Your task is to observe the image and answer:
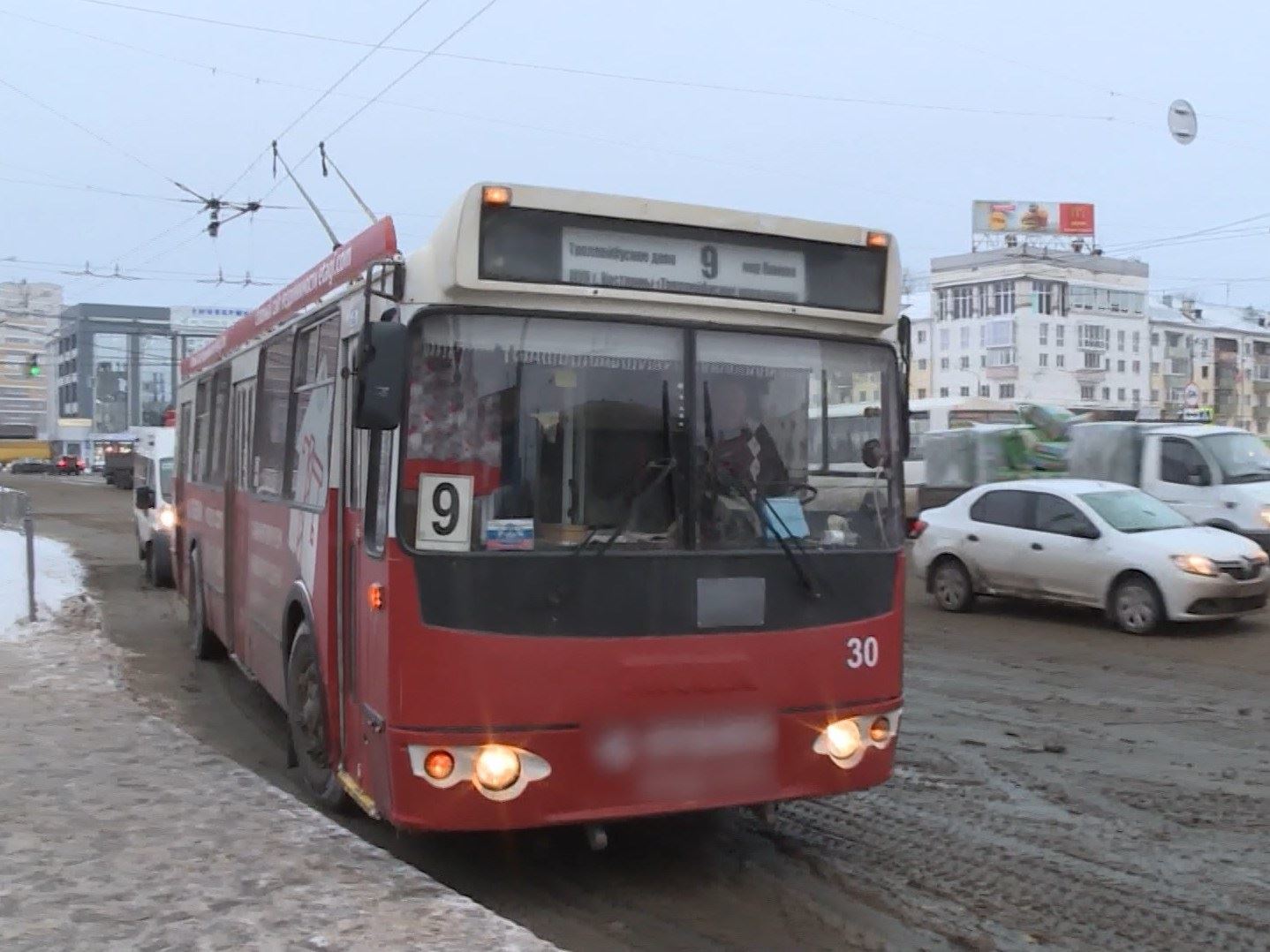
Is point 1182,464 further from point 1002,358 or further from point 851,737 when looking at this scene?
point 1002,358

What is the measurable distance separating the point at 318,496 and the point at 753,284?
2353 mm

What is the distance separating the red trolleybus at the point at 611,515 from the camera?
4.70 meters

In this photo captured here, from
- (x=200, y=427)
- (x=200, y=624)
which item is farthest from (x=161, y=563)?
(x=200, y=427)

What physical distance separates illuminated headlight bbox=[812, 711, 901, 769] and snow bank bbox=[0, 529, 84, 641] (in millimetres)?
9436

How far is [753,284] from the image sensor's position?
5.25 metres

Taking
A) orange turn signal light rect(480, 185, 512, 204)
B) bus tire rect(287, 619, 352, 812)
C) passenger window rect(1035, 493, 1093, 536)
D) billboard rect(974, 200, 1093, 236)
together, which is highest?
billboard rect(974, 200, 1093, 236)

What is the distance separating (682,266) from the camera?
201 inches

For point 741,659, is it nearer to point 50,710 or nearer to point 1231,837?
point 1231,837

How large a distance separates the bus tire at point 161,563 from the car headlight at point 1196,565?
1319cm

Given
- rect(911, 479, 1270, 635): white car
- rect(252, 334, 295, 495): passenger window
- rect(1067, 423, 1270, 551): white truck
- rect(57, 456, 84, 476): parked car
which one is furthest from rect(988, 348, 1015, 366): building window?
rect(252, 334, 295, 495): passenger window

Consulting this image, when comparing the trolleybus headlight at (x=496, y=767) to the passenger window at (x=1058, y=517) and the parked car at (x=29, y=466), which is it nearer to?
the passenger window at (x=1058, y=517)

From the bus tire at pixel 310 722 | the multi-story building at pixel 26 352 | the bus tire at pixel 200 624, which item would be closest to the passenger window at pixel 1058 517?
the bus tire at pixel 200 624

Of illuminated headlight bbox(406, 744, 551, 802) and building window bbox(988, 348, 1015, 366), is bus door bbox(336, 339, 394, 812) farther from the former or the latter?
building window bbox(988, 348, 1015, 366)

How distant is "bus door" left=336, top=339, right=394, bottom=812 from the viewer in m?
4.87
